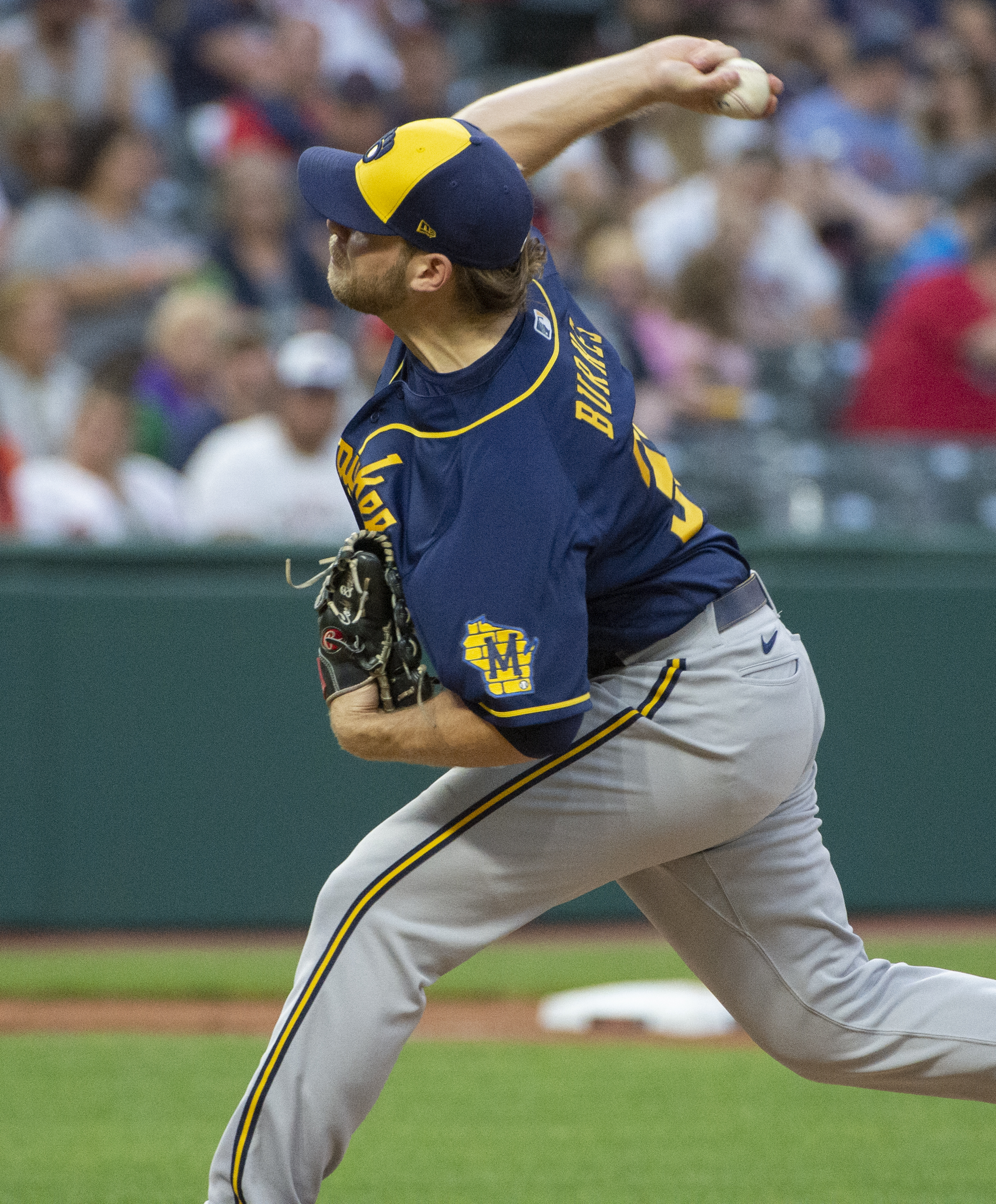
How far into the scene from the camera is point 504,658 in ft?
8.04

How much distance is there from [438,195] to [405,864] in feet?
3.26

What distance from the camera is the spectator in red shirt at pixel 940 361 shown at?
7551mm

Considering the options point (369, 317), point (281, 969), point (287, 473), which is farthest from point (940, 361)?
point (281, 969)

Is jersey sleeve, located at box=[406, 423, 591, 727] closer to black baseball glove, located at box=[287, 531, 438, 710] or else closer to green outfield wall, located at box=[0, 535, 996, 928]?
black baseball glove, located at box=[287, 531, 438, 710]

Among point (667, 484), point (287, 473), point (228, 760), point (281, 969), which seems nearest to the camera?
point (667, 484)

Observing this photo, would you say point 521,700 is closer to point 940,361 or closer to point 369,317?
point 940,361

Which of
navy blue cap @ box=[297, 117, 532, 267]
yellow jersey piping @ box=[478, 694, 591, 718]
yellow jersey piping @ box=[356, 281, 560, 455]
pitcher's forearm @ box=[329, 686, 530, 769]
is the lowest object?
pitcher's forearm @ box=[329, 686, 530, 769]

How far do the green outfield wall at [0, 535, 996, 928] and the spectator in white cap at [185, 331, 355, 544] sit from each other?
51cm

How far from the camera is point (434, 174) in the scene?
8.35 ft

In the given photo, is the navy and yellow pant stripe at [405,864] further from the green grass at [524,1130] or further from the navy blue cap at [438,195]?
the green grass at [524,1130]

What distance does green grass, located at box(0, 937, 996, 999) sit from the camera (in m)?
5.80

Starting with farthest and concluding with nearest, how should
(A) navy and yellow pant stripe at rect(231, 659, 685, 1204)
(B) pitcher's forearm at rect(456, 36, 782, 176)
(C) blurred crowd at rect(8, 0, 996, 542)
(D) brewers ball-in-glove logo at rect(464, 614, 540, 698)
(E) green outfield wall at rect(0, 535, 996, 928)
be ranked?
(C) blurred crowd at rect(8, 0, 996, 542) → (E) green outfield wall at rect(0, 535, 996, 928) → (B) pitcher's forearm at rect(456, 36, 782, 176) → (A) navy and yellow pant stripe at rect(231, 659, 685, 1204) → (D) brewers ball-in-glove logo at rect(464, 614, 540, 698)

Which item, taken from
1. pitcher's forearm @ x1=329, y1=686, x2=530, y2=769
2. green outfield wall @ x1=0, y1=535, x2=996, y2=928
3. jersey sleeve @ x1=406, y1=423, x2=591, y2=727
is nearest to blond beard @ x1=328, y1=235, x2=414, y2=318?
jersey sleeve @ x1=406, y1=423, x2=591, y2=727

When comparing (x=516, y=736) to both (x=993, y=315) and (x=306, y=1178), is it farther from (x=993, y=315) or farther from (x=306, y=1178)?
(x=993, y=315)
